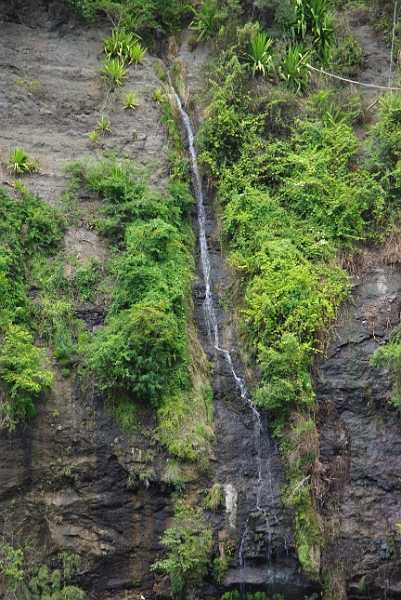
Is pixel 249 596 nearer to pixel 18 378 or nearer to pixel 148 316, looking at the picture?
pixel 148 316

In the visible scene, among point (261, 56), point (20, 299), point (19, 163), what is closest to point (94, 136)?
point (19, 163)

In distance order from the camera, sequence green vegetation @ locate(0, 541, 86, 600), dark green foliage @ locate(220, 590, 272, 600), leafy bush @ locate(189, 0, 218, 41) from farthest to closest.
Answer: leafy bush @ locate(189, 0, 218, 41), dark green foliage @ locate(220, 590, 272, 600), green vegetation @ locate(0, 541, 86, 600)

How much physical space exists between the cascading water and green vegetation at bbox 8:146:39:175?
4158 millimetres

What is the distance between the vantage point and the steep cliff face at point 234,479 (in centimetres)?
1191

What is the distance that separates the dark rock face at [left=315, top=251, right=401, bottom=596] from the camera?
12047 mm

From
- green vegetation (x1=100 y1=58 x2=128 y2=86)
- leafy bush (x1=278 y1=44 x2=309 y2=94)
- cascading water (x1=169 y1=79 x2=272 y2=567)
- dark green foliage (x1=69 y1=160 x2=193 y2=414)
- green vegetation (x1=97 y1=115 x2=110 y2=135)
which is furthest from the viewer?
green vegetation (x1=100 y1=58 x2=128 y2=86)

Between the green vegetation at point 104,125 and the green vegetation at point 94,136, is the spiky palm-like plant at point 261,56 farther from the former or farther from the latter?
→ the green vegetation at point 94,136

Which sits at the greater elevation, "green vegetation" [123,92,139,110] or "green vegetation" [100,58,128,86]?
"green vegetation" [100,58,128,86]

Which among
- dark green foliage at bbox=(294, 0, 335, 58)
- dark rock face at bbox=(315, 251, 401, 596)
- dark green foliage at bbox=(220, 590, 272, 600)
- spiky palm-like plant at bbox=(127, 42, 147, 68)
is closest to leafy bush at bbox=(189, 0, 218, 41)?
spiky palm-like plant at bbox=(127, 42, 147, 68)

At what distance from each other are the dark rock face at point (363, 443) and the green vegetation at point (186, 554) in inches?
92.9

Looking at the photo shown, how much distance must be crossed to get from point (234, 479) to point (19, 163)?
29.3ft

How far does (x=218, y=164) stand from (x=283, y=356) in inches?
241

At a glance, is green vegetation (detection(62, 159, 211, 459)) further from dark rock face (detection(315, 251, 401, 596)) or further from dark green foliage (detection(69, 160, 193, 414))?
dark rock face (detection(315, 251, 401, 596))

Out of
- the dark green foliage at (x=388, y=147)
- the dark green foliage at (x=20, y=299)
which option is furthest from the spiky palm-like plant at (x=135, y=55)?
the dark green foliage at (x=388, y=147)
